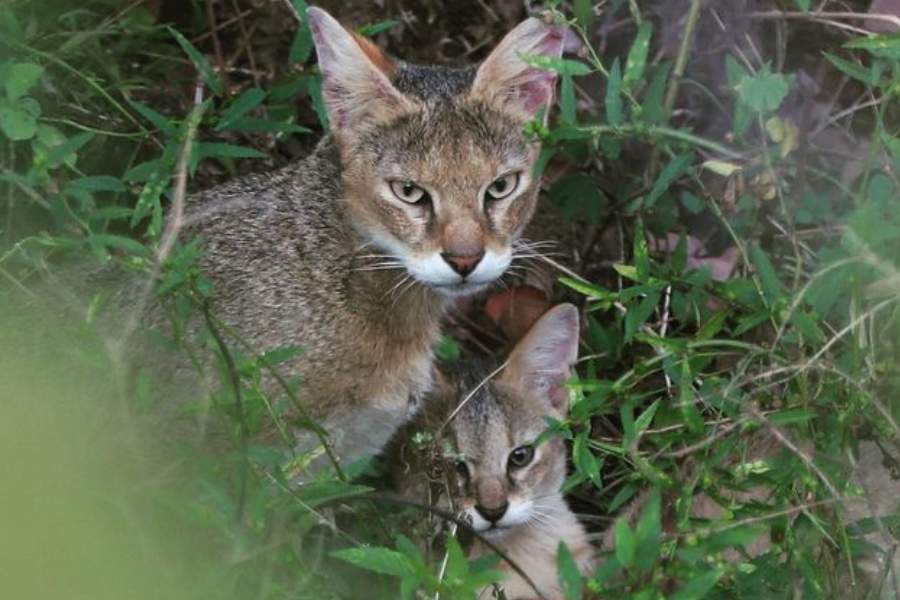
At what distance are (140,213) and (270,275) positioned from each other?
691mm

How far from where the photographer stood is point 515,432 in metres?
3.97

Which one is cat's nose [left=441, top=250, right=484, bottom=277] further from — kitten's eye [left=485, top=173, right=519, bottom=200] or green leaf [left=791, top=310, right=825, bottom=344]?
green leaf [left=791, top=310, right=825, bottom=344]

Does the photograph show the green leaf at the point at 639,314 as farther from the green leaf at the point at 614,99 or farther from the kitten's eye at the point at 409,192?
the kitten's eye at the point at 409,192

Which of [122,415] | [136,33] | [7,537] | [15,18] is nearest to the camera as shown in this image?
[7,537]

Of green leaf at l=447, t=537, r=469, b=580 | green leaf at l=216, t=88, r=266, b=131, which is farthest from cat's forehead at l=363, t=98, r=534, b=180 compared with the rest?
green leaf at l=447, t=537, r=469, b=580

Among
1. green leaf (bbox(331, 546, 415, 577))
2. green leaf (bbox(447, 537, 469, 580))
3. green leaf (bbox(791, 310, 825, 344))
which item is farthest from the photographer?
green leaf (bbox(791, 310, 825, 344))

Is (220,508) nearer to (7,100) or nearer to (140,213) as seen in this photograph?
(140,213)

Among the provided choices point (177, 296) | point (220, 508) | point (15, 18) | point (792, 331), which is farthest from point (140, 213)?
point (792, 331)

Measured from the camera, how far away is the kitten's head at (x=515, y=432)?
373 centimetres

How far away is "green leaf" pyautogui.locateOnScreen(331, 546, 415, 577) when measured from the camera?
2.26 metres

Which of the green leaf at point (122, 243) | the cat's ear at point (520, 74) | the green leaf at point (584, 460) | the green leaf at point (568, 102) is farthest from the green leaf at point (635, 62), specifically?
the green leaf at point (122, 243)

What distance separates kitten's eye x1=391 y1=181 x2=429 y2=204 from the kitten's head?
58 cm

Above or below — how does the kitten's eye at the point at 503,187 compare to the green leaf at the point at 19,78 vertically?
below

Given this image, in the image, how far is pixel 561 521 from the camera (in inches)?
158
